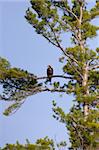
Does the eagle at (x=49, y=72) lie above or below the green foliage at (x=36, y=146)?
above

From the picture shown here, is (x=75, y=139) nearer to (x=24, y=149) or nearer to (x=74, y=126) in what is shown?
(x=74, y=126)

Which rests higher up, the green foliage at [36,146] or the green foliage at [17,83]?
the green foliage at [17,83]

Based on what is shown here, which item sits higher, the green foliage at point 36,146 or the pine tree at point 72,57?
the pine tree at point 72,57

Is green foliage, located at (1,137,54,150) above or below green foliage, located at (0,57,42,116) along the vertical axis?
below

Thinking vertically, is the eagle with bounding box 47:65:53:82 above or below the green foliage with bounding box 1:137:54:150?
above

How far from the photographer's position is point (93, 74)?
19.5 metres

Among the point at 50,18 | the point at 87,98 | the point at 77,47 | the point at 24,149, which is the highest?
the point at 50,18

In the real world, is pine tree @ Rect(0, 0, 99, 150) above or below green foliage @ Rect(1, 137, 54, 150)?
above

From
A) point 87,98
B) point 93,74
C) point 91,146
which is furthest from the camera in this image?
point 93,74

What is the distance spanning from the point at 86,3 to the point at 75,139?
6.03 metres

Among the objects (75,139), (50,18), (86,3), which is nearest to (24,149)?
(75,139)

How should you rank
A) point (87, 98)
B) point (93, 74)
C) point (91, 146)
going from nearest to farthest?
point (91, 146), point (87, 98), point (93, 74)

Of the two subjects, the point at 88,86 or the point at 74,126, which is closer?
the point at 74,126

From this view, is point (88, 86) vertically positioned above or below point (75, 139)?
above
